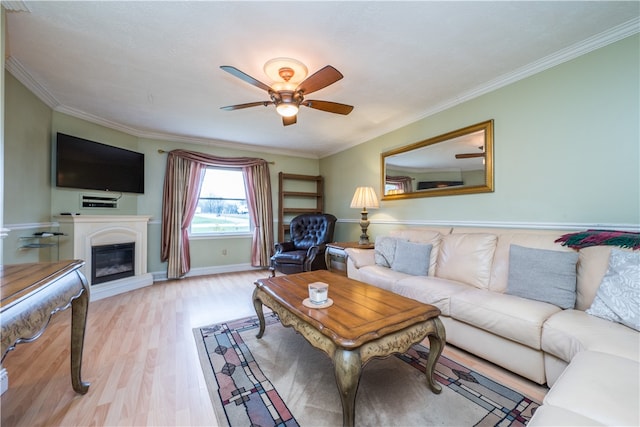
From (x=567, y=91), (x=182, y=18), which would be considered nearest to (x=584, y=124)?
(x=567, y=91)

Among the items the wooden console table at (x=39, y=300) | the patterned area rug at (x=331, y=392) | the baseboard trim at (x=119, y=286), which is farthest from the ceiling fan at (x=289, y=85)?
the baseboard trim at (x=119, y=286)

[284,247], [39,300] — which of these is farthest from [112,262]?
[39,300]

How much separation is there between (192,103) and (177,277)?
266cm

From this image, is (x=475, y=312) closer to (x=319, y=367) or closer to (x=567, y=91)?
(x=319, y=367)

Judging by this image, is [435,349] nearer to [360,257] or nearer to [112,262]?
[360,257]

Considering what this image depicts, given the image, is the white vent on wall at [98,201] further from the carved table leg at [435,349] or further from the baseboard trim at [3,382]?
the carved table leg at [435,349]

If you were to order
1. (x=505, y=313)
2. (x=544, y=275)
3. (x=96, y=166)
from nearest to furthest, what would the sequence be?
(x=505, y=313) < (x=544, y=275) < (x=96, y=166)

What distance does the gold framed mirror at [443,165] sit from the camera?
2.57 m

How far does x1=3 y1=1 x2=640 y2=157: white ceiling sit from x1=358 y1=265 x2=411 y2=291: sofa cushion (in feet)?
6.10

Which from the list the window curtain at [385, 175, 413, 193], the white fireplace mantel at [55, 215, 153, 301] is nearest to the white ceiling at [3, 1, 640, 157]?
the window curtain at [385, 175, 413, 193]

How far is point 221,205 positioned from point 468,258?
12.8 ft

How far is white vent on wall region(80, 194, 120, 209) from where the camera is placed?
10.8 ft

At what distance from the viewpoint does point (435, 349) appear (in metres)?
1.50

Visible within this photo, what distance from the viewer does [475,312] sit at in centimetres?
177
